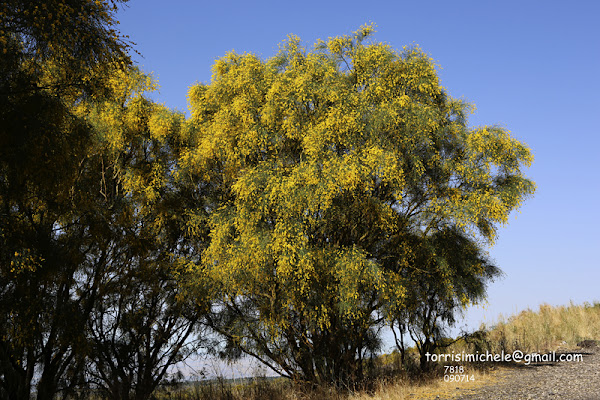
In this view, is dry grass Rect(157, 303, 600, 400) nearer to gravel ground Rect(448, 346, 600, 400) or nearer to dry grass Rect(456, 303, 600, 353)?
dry grass Rect(456, 303, 600, 353)

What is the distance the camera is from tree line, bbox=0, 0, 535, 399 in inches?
397

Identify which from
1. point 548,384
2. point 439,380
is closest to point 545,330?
point 439,380

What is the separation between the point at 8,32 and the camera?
7.46m

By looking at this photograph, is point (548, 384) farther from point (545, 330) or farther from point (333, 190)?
point (545, 330)

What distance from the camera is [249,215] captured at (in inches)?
440

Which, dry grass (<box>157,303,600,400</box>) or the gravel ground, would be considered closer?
the gravel ground

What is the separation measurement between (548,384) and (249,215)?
7.12m

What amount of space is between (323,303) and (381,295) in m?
1.37

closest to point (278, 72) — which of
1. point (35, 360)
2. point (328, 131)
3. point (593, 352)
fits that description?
point (328, 131)

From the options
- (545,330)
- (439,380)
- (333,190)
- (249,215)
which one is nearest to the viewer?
(333,190)

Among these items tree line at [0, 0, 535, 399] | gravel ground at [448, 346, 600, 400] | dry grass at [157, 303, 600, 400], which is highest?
tree line at [0, 0, 535, 399]

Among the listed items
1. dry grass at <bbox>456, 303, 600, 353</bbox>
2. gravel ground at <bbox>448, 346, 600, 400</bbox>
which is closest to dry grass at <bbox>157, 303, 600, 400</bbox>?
dry grass at <bbox>456, 303, 600, 353</bbox>

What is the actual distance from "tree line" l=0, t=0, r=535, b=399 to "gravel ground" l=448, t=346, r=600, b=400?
232 centimetres

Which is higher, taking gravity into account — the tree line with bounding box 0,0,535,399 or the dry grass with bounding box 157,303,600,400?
the tree line with bounding box 0,0,535,399
